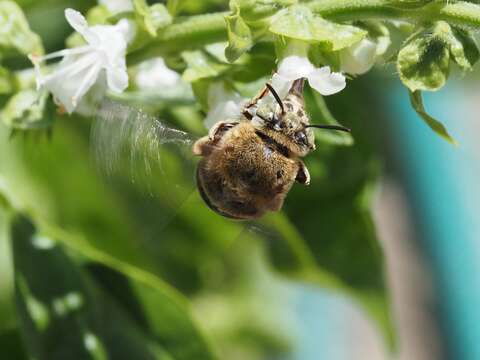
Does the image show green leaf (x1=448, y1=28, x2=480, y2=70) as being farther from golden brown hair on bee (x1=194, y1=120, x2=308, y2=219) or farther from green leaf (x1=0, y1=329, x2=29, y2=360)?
green leaf (x1=0, y1=329, x2=29, y2=360)

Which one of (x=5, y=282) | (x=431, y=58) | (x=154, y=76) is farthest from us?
(x=5, y=282)

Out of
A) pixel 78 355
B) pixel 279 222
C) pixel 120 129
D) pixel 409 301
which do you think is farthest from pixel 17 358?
pixel 409 301

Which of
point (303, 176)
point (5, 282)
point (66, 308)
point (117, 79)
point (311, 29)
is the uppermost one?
point (311, 29)

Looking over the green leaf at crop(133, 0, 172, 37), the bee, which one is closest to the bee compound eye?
the bee

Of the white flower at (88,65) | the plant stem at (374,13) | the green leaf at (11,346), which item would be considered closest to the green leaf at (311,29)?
the plant stem at (374,13)

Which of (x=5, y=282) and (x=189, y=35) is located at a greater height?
(x=189, y=35)

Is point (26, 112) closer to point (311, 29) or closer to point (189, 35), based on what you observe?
point (189, 35)

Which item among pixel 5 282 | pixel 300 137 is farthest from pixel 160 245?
pixel 300 137

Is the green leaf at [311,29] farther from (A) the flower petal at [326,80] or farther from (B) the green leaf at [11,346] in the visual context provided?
(B) the green leaf at [11,346]
